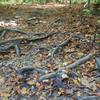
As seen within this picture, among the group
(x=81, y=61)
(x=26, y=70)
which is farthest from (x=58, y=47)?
(x=26, y=70)

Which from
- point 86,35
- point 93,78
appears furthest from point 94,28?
point 93,78

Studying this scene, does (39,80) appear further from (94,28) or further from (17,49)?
(94,28)

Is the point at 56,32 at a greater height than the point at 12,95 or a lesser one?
greater

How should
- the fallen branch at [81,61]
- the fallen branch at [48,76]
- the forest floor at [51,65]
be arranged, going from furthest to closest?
the fallen branch at [81,61] < the fallen branch at [48,76] < the forest floor at [51,65]

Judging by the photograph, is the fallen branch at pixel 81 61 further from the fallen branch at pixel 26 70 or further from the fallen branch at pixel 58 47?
the fallen branch at pixel 58 47

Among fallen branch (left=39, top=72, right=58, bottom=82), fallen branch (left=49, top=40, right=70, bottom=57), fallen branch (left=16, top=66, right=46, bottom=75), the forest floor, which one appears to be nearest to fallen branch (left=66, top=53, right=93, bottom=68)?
the forest floor

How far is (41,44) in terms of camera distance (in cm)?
752

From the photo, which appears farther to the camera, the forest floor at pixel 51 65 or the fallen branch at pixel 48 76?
the fallen branch at pixel 48 76

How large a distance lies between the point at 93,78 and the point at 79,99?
83 cm

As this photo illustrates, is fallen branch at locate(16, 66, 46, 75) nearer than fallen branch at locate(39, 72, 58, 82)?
No

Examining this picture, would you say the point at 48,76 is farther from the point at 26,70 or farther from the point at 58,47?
the point at 58,47

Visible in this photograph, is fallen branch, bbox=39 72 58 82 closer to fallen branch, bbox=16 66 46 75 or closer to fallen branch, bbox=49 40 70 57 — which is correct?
fallen branch, bbox=16 66 46 75

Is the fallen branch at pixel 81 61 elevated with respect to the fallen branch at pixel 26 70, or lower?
elevated

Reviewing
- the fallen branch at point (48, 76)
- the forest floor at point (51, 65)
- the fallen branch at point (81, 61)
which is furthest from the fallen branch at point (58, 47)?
the fallen branch at point (48, 76)
